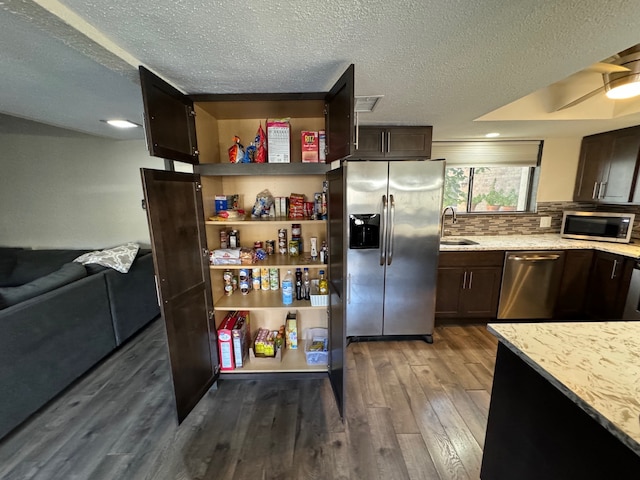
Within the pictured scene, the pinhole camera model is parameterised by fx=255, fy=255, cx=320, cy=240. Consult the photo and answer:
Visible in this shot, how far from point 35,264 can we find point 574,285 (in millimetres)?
5898

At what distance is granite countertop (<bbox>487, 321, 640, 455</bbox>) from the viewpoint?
2.20 feet

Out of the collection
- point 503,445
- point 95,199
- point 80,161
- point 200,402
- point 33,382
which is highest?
point 80,161

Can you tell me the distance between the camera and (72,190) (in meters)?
3.23

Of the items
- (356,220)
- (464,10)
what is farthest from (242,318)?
(464,10)

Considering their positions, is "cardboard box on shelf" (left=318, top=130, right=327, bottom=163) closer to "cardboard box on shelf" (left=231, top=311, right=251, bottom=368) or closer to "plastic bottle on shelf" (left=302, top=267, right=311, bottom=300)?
"plastic bottle on shelf" (left=302, top=267, right=311, bottom=300)

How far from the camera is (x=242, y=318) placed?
211cm

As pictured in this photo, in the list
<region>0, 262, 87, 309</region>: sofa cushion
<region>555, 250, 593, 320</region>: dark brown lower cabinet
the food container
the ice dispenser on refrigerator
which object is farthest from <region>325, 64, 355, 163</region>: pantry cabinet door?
<region>555, 250, 593, 320</region>: dark brown lower cabinet

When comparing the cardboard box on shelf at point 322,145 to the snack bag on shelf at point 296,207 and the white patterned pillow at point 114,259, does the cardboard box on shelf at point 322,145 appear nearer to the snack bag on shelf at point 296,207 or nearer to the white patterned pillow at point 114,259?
the snack bag on shelf at point 296,207

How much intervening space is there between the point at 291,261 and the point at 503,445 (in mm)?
1452

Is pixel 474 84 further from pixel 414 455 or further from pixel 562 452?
pixel 414 455

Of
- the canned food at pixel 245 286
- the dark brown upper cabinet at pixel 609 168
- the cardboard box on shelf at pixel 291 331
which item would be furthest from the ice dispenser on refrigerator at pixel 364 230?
the dark brown upper cabinet at pixel 609 168

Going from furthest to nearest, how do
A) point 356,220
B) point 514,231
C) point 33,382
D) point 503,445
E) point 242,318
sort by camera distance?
point 514,231, point 356,220, point 242,318, point 33,382, point 503,445

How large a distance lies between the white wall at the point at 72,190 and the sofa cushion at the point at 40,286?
110 centimetres

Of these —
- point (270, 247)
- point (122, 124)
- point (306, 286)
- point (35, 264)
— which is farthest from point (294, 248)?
point (35, 264)
